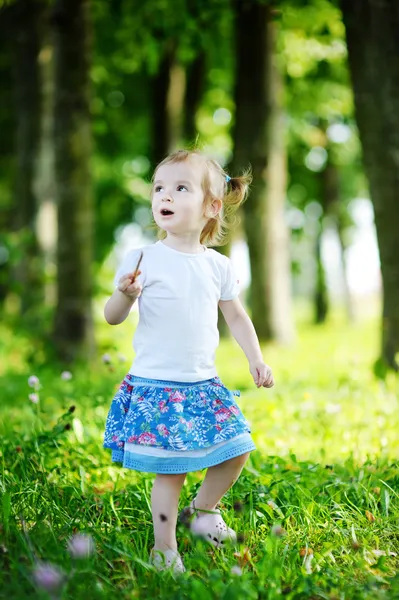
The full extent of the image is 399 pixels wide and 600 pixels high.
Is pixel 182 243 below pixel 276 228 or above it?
below

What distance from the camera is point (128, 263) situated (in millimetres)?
2998

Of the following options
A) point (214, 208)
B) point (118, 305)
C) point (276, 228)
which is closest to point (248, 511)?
point (118, 305)

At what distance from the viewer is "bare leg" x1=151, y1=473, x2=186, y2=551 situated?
2830 mm

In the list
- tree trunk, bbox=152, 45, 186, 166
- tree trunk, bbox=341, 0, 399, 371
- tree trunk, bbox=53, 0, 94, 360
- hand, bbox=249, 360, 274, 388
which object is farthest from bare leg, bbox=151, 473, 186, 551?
tree trunk, bbox=152, 45, 186, 166

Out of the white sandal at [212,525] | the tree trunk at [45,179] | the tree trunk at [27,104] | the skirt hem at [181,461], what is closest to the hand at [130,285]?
the skirt hem at [181,461]

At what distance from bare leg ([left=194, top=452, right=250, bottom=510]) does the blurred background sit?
147 cm

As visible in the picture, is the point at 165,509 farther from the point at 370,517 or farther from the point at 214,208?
the point at 214,208

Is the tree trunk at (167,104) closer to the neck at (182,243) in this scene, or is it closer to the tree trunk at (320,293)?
the tree trunk at (320,293)

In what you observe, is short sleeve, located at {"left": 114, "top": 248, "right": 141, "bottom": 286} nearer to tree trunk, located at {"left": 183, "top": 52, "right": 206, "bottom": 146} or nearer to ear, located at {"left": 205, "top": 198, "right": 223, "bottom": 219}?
ear, located at {"left": 205, "top": 198, "right": 223, "bottom": 219}

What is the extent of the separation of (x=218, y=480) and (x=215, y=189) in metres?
1.23

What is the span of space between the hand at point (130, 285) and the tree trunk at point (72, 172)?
221 inches

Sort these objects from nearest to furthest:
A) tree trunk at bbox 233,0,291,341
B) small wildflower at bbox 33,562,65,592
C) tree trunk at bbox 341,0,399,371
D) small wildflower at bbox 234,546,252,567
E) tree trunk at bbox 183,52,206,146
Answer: small wildflower at bbox 33,562,65,592 → small wildflower at bbox 234,546,252,567 → tree trunk at bbox 341,0,399,371 → tree trunk at bbox 233,0,291,341 → tree trunk at bbox 183,52,206,146

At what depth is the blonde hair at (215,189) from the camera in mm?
3125

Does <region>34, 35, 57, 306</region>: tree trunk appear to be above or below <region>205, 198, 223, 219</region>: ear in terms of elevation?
above
